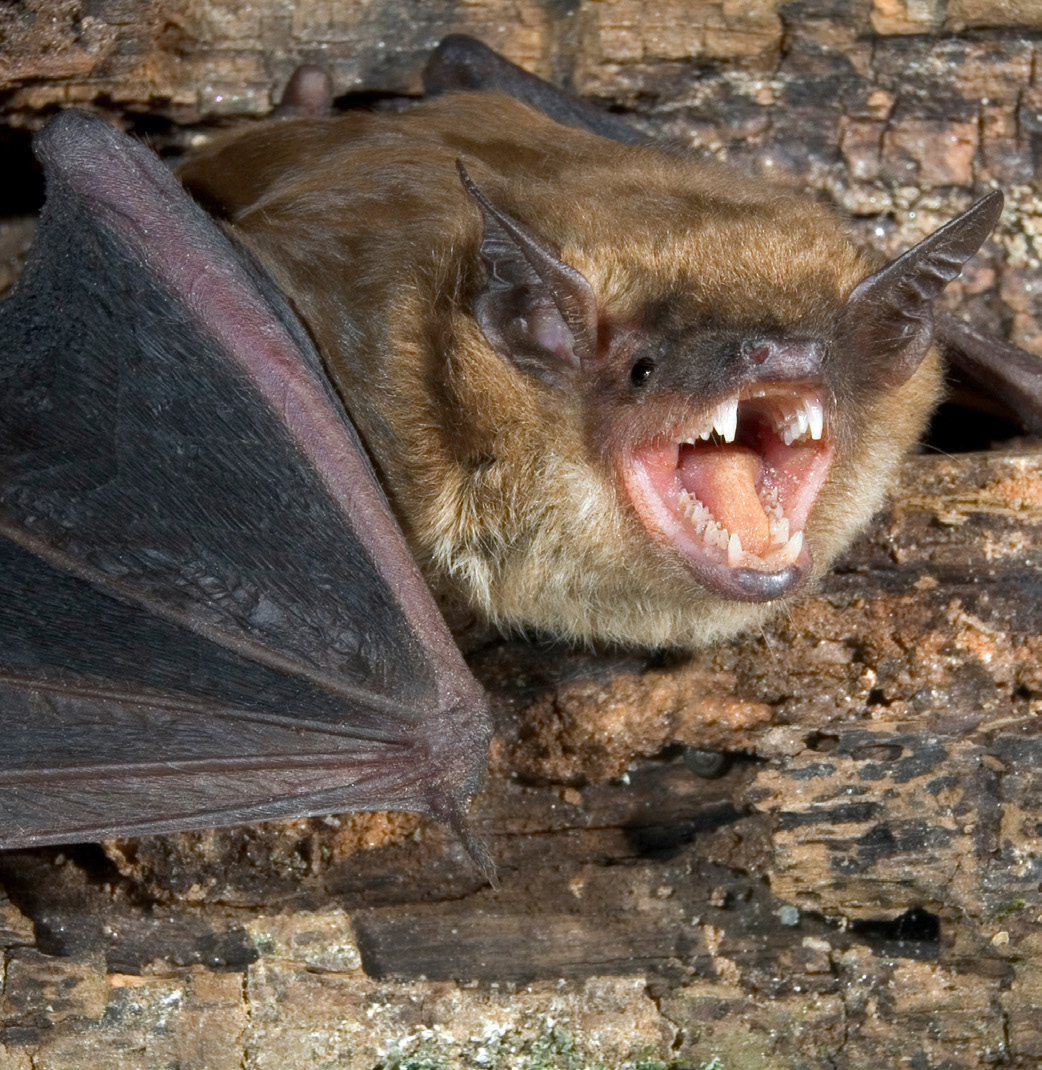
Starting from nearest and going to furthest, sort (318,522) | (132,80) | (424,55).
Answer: (318,522) < (132,80) < (424,55)

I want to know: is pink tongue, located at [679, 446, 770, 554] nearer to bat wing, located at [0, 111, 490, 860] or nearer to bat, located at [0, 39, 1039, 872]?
bat, located at [0, 39, 1039, 872]

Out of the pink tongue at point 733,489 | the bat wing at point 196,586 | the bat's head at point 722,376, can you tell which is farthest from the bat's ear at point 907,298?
the bat wing at point 196,586

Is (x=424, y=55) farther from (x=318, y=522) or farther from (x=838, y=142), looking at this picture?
(x=318, y=522)

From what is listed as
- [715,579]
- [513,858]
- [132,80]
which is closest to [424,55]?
[132,80]

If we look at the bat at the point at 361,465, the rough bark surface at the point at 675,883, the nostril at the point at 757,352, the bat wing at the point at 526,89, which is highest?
the bat wing at the point at 526,89

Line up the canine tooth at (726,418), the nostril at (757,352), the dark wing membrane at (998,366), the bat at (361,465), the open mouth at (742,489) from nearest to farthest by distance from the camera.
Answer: the nostril at (757,352), the canine tooth at (726,418), the open mouth at (742,489), the bat at (361,465), the dark wing membrane at (998,366)

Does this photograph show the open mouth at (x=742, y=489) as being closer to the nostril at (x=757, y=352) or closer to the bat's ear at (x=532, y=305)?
the nostril at (x=757, y=352)

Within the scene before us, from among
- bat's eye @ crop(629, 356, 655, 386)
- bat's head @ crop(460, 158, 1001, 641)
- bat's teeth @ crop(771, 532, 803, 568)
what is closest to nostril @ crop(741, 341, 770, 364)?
bat's head @ crop(460, 158, 1001, 641)
